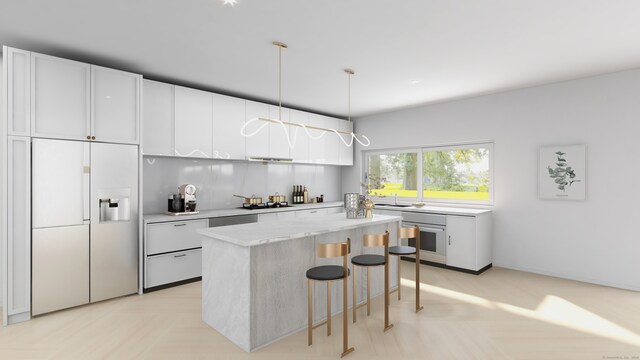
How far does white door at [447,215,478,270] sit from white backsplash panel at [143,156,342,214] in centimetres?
283

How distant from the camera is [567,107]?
4.41m

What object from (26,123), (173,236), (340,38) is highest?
(340,38)

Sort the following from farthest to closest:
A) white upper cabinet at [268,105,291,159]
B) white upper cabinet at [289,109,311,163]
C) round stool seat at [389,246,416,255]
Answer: white upper cabinet at [289,109,311,163] → white upper cabinet at [268,105,291,159] → round stool seat at [389,246,416,255]

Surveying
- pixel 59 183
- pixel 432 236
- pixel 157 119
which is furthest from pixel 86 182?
pixel 432 236

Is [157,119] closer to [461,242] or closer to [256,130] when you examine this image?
[256,130]

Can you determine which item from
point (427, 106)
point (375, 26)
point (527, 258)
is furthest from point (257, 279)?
point (427, 106)

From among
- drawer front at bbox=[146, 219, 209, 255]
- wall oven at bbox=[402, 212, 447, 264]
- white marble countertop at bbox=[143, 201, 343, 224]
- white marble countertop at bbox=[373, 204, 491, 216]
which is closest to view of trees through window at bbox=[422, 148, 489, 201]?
white marble countertop at bbox=[373, 204, 491, 216]

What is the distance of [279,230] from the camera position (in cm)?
292

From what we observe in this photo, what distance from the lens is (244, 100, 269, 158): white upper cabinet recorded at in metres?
5.14

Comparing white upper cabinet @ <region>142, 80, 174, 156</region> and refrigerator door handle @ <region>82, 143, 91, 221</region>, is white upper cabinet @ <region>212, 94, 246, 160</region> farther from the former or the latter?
refrigerator door handle @ <region>82, 143, 91, 221</region>

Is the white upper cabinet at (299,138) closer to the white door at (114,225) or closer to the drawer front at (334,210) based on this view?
the drawer front at (334,210)

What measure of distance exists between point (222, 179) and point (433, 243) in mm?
3490

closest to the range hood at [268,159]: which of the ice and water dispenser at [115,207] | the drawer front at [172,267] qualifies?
the drawer front at [172,267]

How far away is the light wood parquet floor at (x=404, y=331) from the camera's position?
8.39 ft
